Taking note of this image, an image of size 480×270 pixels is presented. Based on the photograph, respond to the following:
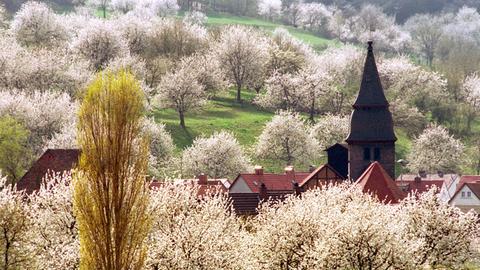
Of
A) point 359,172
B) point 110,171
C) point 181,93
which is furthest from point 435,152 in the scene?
point 110,171

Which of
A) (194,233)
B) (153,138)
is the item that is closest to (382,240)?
(194,233)

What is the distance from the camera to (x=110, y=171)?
130ft

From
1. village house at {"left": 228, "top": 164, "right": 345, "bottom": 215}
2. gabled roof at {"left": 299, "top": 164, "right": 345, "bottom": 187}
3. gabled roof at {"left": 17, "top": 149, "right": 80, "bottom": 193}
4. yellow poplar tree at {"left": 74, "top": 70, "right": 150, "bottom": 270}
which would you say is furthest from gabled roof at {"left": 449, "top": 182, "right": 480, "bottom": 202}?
yellow poplar tree at {"left": 74, "top": 70, "right": 150, "bottom": 270}

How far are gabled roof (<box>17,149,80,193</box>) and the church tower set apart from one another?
20868mm

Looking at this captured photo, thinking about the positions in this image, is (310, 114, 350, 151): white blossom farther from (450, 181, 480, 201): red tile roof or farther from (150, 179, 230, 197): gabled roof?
(150, 179, 230, 197): gabled roof

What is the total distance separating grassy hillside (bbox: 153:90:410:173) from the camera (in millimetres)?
130250

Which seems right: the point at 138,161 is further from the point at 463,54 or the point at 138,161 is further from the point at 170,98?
the point at 463,54

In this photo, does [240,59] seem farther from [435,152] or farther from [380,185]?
[380,185]

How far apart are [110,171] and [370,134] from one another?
4902 cm

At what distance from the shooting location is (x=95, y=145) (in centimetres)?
3953

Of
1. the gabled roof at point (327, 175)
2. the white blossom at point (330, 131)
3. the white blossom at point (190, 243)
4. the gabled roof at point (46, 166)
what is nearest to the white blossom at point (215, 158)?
the white blossom at point (330, 131)

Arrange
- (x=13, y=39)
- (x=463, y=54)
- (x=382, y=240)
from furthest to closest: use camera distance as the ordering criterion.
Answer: (x=463, y=54) < (x=13, y=39) < (x=382, y=240)

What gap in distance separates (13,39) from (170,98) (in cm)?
2287

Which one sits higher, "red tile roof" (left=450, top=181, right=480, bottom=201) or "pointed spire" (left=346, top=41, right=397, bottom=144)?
"pointed spire" (left=346, top=41, right=397, bottom=144)
